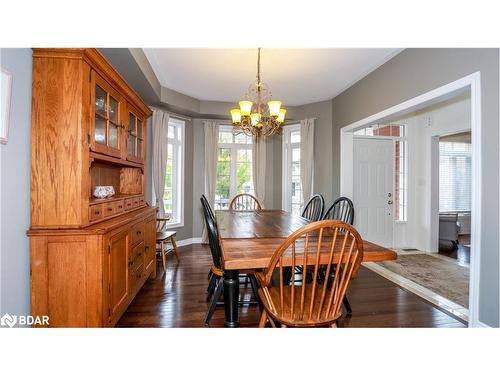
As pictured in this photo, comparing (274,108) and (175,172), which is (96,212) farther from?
(175,172)

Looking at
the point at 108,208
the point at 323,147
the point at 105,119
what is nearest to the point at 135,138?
the point at 105,119

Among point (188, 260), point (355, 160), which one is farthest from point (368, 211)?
point (188, 260)

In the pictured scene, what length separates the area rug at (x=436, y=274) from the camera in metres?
2.69

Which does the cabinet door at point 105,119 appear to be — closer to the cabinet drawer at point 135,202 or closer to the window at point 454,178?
the cabinet drawer at point 135,202

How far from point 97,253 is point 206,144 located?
336cm

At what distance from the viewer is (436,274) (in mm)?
3281

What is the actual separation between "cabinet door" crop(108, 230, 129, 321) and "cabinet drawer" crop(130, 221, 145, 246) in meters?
0.17

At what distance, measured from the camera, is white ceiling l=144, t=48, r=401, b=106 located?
2881 mm

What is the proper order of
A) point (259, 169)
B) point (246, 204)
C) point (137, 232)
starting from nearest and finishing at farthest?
point (137, 232)
point (246, 204)
point (259, 169)

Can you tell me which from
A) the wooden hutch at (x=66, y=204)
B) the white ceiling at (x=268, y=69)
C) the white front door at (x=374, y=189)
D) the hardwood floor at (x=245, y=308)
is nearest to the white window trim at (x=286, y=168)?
the white ceiling at (x=268, y=69)

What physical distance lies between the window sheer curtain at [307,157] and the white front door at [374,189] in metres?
0.76

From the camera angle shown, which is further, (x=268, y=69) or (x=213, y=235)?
(x=268, y=69)

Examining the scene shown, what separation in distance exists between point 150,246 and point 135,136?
1284 millimetres

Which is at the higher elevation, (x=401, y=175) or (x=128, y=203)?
(x=401, y=175)
